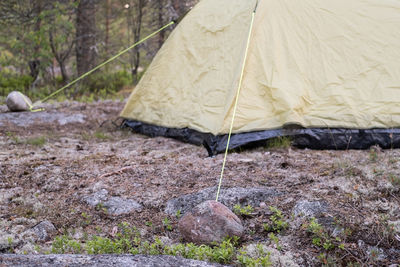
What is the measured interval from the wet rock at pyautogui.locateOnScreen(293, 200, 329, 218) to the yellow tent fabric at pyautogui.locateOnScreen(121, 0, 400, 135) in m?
1.83

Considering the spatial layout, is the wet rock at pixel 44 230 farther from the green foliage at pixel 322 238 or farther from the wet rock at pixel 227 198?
the green foliage at pixel 322 238

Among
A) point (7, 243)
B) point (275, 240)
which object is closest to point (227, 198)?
point (275, 240)

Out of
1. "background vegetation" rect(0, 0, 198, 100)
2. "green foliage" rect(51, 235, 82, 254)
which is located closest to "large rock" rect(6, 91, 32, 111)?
"background vegetation" rect(0, 0, 198, 100)

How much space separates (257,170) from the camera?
4.53 meters

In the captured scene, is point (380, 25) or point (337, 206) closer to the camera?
point (337, 206)

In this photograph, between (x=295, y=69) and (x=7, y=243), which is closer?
(x=7, y=243)

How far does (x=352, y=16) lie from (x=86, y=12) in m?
7.11

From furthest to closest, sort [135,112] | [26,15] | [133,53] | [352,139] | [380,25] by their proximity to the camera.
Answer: [133,53] → [26,15] → [135,112] → [380,25] → [352,139]

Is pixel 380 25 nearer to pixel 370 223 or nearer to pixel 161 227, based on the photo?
pixel 370 223

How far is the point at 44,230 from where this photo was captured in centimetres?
338

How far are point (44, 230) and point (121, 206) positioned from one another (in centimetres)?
70

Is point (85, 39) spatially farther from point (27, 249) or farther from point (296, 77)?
point (27, 249)

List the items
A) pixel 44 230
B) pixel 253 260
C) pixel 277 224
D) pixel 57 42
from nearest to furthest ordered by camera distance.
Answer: pixel 253 260
pixel 277 224
pixel 44 230
pixel 57 42

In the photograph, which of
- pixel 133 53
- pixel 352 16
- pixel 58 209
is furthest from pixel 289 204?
pixel 133 53
